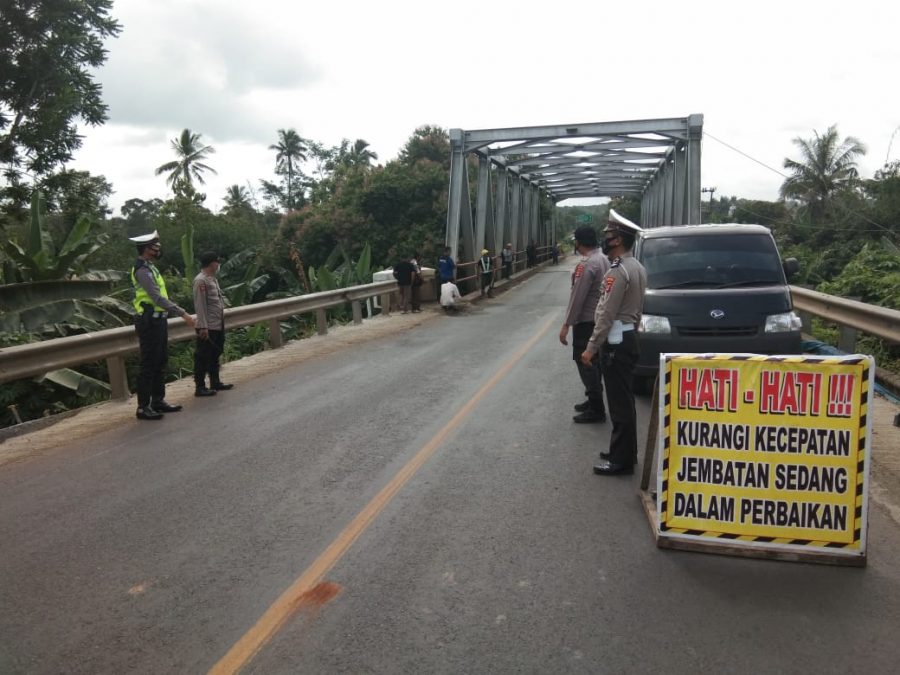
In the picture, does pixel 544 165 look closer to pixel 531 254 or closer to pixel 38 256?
pixel 531 254

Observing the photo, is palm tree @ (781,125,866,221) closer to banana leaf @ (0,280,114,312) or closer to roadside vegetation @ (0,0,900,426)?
roadside vegetation @ (0,0,900,426)

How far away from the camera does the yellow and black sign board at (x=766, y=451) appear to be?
149 inches

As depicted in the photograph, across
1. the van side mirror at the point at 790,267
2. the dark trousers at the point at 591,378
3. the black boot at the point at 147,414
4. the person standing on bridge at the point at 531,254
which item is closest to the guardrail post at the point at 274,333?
the black boot at the point at 147,414

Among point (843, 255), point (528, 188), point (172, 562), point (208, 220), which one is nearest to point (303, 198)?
point (208, 220)

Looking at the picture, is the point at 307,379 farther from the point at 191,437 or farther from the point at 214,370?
the point at 191,437

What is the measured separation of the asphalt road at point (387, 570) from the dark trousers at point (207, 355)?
1.91 meters

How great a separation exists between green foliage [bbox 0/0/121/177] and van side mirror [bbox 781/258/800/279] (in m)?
15.0

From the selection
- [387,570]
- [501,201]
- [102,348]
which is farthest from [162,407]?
[501,201]

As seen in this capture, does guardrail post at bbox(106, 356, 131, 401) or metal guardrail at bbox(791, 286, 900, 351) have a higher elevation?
metal guardrail at bbox(791, 286, 900, 351)

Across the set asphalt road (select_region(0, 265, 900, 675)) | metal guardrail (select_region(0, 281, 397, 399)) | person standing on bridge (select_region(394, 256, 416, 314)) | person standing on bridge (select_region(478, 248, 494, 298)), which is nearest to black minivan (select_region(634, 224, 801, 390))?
asphalt road (select_region(0, 265, 900, 675))

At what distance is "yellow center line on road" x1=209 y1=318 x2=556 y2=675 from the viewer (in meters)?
2.98

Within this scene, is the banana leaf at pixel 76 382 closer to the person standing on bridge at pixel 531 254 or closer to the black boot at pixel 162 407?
the black boot at pixel 162 407

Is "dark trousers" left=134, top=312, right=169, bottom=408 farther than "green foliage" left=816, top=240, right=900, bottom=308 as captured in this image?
No

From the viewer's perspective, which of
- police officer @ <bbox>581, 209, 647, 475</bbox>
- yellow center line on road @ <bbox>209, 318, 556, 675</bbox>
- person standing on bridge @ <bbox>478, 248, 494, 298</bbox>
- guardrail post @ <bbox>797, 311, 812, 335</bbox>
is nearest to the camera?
yellow center line on road @ <bbox>209, 318, 556, 675</bbox>
